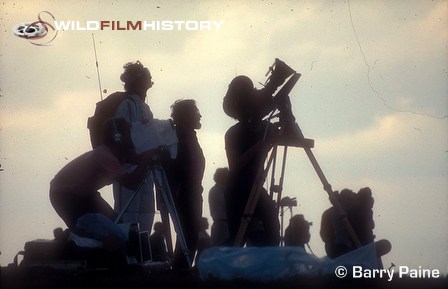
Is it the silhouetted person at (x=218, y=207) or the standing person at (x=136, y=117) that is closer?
the standing person at (x=136, y=117)

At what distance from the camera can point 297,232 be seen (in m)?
13.3

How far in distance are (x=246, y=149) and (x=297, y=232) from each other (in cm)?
374

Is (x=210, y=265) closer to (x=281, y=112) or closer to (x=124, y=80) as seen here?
(x=281, y=112)

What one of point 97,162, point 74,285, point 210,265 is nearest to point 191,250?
point 97,162

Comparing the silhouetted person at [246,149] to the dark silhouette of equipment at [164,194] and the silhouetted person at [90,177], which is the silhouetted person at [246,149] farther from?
the silhouetted person at [90,177]

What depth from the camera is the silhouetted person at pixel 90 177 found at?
9.59m

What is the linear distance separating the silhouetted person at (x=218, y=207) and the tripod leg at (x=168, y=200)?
6.82 ft

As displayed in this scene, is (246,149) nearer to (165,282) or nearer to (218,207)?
(165,282)

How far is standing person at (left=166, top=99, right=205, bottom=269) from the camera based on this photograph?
10.5m

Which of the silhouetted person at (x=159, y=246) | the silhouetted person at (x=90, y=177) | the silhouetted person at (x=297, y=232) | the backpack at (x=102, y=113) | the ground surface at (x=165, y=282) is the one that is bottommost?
the ground surface at (x=165, y=282)

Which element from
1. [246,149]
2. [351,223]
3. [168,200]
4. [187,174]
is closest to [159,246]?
[168,200]

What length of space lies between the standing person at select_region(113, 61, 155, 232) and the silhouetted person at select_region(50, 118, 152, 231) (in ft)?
1.04

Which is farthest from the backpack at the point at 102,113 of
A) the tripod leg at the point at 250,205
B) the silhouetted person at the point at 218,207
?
the silhouetted person at the point at 218,207

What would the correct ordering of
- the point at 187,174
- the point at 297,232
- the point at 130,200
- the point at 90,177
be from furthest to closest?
1. the point at 297,232
2. the point at 187,174
3. the point at 130,200
4. the point at 90,177
